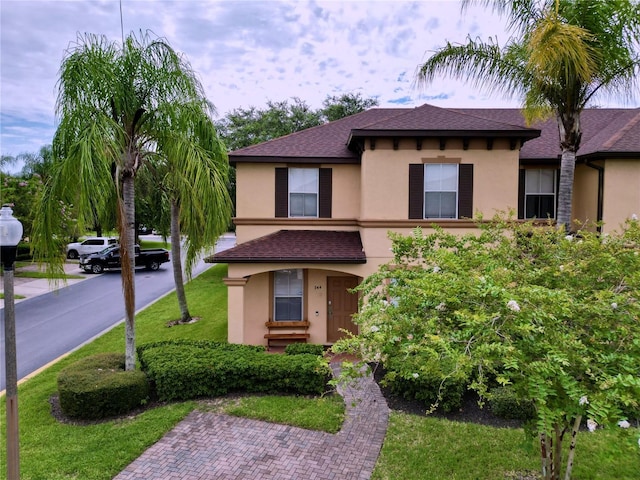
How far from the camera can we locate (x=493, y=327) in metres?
3.95

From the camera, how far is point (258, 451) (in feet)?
23.4

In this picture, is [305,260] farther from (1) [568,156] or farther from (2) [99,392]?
(1) [568,156]

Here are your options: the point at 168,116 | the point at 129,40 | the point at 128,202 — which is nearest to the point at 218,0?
the point at 129,40

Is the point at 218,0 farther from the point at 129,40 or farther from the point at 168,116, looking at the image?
the point at 168,116

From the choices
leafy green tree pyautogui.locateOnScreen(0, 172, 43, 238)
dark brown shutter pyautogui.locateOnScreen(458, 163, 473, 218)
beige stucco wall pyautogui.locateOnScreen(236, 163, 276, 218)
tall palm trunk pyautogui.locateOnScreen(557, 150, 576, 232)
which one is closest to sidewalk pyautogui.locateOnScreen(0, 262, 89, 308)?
leafy green tree pyautogui.locateOnScreen(0, 172, 43, 238)

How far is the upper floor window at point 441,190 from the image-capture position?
39.2ft

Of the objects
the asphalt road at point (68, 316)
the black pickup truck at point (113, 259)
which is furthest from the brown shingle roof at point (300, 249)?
the black pickup truck at point (113, 259)

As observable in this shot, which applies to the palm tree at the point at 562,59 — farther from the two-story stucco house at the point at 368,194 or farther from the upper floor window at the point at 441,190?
the upper floor window at the point at 441,190

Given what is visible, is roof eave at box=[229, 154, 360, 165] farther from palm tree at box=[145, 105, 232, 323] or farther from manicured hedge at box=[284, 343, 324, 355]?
manicured hedge at box=[284, 343, 324, 355]

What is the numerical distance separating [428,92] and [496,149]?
100 inches

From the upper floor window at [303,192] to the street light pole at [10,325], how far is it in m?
9.06

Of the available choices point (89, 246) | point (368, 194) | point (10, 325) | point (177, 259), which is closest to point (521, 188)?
point (368, 194)

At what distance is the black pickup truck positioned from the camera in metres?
27.7

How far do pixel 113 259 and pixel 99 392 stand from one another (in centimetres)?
2235
